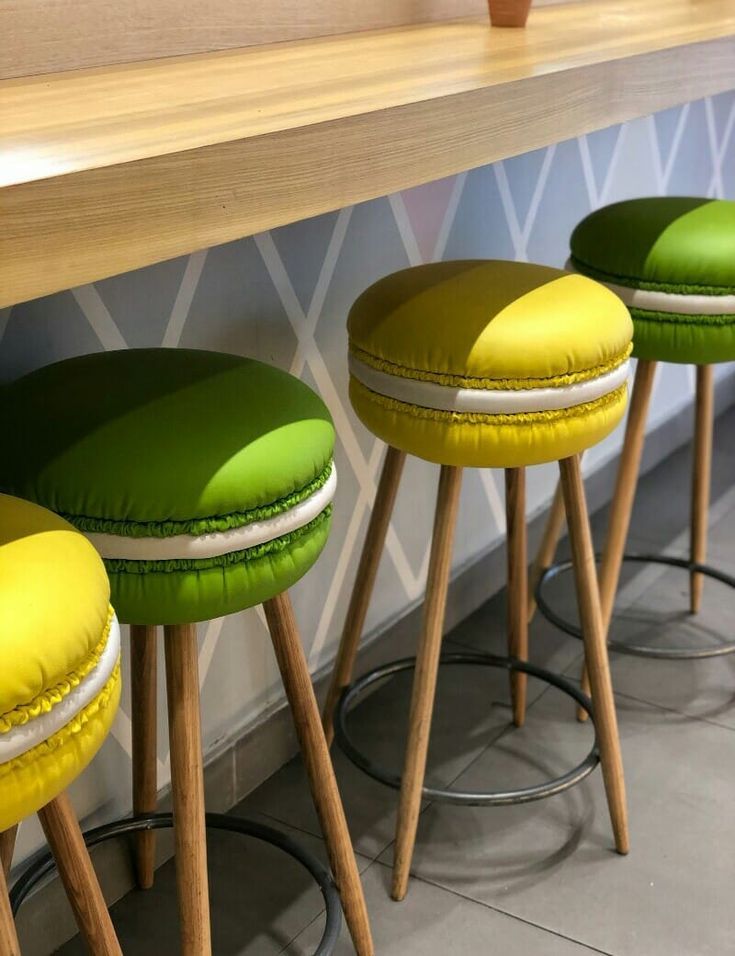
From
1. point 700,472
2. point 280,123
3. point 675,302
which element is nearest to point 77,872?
point 280,123

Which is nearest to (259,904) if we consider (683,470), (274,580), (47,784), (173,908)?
(173,908)

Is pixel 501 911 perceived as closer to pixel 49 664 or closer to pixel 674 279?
pixel 674 279

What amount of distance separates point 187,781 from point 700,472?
4.25ft

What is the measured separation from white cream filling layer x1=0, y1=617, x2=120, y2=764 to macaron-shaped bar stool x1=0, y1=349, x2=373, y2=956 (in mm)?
161

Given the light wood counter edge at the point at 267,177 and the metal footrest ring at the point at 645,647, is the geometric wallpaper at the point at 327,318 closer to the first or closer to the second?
the metal footrest ring at the point at 645,647

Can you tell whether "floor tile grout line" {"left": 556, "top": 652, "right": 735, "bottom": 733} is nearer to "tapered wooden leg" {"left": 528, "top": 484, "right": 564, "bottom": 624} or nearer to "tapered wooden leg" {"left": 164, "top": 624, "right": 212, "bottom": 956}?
"tapered wooden leg" {"left": 528, "top": 484, "right": 564, "bottom": 624}

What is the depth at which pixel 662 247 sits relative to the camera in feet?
5.24

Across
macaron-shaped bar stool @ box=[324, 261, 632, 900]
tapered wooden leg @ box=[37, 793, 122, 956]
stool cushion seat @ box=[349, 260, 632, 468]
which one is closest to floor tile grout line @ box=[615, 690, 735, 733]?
macaron-shaped bar stool @ box=[324, 261, 632, 900]

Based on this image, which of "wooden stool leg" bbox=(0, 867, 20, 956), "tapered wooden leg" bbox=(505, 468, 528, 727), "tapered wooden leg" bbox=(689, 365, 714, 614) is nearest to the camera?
"wooden stool leg" bbox=(0, 867, 20, 956)

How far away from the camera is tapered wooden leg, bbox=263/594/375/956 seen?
119cm

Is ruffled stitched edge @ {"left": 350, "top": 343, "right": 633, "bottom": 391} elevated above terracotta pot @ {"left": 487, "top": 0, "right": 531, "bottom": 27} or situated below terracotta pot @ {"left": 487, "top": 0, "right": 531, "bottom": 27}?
below

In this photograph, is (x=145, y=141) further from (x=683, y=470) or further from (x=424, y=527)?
(x=683, y=470)

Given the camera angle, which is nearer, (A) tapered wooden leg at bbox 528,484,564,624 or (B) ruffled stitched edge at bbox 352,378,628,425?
(B) ruffled stitched edge at bbox 352,378,628,425

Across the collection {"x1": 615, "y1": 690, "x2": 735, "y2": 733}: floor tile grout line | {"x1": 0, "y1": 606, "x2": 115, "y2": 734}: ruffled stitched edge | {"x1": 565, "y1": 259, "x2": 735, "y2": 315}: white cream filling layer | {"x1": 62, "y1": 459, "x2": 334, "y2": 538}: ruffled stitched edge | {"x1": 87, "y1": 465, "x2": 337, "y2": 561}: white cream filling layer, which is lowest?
{"x1": 615, "y1": 690, "x2": 735, "y2": 733}: floor tile grout line
